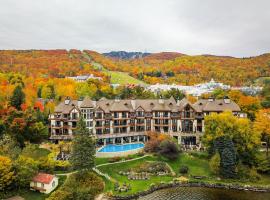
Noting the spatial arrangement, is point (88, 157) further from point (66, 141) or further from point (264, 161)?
point (264, 161)

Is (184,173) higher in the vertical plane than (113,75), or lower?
lower

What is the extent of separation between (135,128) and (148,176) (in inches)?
739

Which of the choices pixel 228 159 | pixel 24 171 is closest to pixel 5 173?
pixel 24 171

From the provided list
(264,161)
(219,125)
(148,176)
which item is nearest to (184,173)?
(148,176)

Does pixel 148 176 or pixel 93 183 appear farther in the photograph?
pixel 148 176

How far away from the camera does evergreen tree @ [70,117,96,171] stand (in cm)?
4928

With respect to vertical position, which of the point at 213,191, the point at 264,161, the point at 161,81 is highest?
the point at 161,81

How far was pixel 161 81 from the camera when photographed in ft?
560

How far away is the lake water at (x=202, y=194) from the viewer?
47250mm

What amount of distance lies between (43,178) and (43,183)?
87 cm

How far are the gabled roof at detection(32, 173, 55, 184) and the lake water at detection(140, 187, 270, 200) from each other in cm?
1452

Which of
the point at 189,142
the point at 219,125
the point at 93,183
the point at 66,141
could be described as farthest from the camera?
the point at 189,142

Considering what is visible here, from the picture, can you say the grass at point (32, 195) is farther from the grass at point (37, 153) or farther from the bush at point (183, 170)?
the bush at point (183, 170)

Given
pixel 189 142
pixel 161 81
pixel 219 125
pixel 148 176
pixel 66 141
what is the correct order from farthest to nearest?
pixel 161 81 < pixel 189 142 < pixel 66 141 < pixel 219 125 < pixel 148 176
